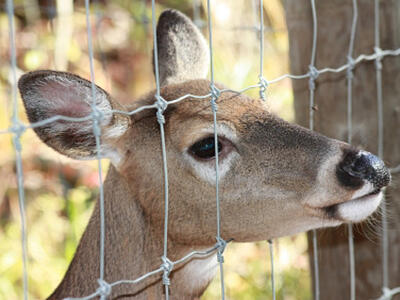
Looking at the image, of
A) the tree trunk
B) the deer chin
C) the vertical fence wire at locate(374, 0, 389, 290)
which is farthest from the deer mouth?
the tree trunk

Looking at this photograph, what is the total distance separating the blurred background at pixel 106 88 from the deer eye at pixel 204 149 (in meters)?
1.52

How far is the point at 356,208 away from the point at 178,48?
1489 mm

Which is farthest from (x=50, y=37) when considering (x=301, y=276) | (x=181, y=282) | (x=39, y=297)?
(x=181, y=282)

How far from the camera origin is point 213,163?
2.75 m

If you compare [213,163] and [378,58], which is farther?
[378,58]

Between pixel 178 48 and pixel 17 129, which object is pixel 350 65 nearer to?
pixel 178 48

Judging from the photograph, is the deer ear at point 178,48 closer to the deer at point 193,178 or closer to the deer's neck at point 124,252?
the deer at point 193,178

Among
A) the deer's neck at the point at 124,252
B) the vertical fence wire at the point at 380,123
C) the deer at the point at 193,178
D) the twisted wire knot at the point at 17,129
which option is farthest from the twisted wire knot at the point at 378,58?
the twisted wire knot at the point at 17,129

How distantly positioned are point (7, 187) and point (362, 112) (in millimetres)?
4187

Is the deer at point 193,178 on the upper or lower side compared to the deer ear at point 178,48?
lower

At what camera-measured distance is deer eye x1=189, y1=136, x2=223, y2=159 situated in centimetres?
275

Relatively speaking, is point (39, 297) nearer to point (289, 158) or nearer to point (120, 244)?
point (120, 244)

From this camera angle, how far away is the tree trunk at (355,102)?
3.50m

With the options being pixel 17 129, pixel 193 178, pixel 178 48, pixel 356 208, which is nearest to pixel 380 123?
pixel 356 208
